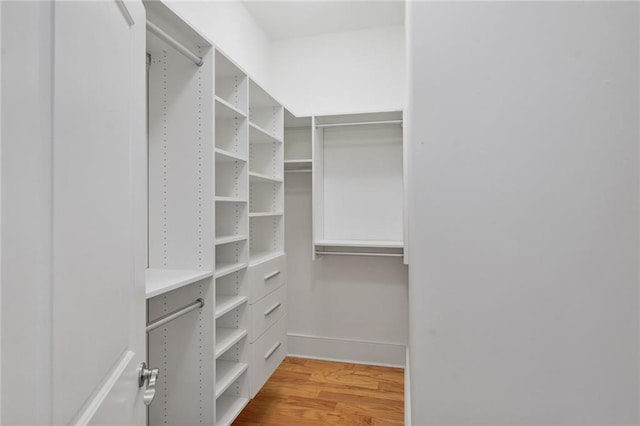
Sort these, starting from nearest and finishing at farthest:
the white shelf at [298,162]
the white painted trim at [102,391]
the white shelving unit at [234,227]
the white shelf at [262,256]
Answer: the white painted trim at [102,391] → the white shelving unit at [234,227] → the white shelf at [262,256] → the white shelf at [298,162]

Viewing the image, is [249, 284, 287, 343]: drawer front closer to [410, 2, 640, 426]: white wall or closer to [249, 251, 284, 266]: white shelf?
[249, 251, 284, 266]: white shelf

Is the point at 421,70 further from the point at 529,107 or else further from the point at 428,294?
the point at 428,294

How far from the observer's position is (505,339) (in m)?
0.92

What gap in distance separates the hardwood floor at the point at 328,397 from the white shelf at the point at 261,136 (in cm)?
178

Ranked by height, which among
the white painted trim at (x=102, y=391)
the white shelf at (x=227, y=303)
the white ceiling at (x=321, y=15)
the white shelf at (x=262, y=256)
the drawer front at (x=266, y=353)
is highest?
the white ceiling at (x=321, y=15)

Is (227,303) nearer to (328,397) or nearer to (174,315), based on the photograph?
(174,315)

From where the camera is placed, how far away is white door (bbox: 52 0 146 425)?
48 centimetres

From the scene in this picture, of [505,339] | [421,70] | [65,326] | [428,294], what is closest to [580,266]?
[505,339]

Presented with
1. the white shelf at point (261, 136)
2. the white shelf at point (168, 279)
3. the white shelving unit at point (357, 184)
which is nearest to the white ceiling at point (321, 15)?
the white shelving unit at point (357, 184)

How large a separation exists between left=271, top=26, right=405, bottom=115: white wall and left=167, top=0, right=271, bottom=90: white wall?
21 centimetres

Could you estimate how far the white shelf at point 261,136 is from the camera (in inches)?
91.2

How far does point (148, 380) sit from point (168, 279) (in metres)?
0.67

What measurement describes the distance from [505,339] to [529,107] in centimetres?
60

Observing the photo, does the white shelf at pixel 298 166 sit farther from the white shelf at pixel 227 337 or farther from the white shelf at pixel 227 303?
the white shelf at pixel 227 337
